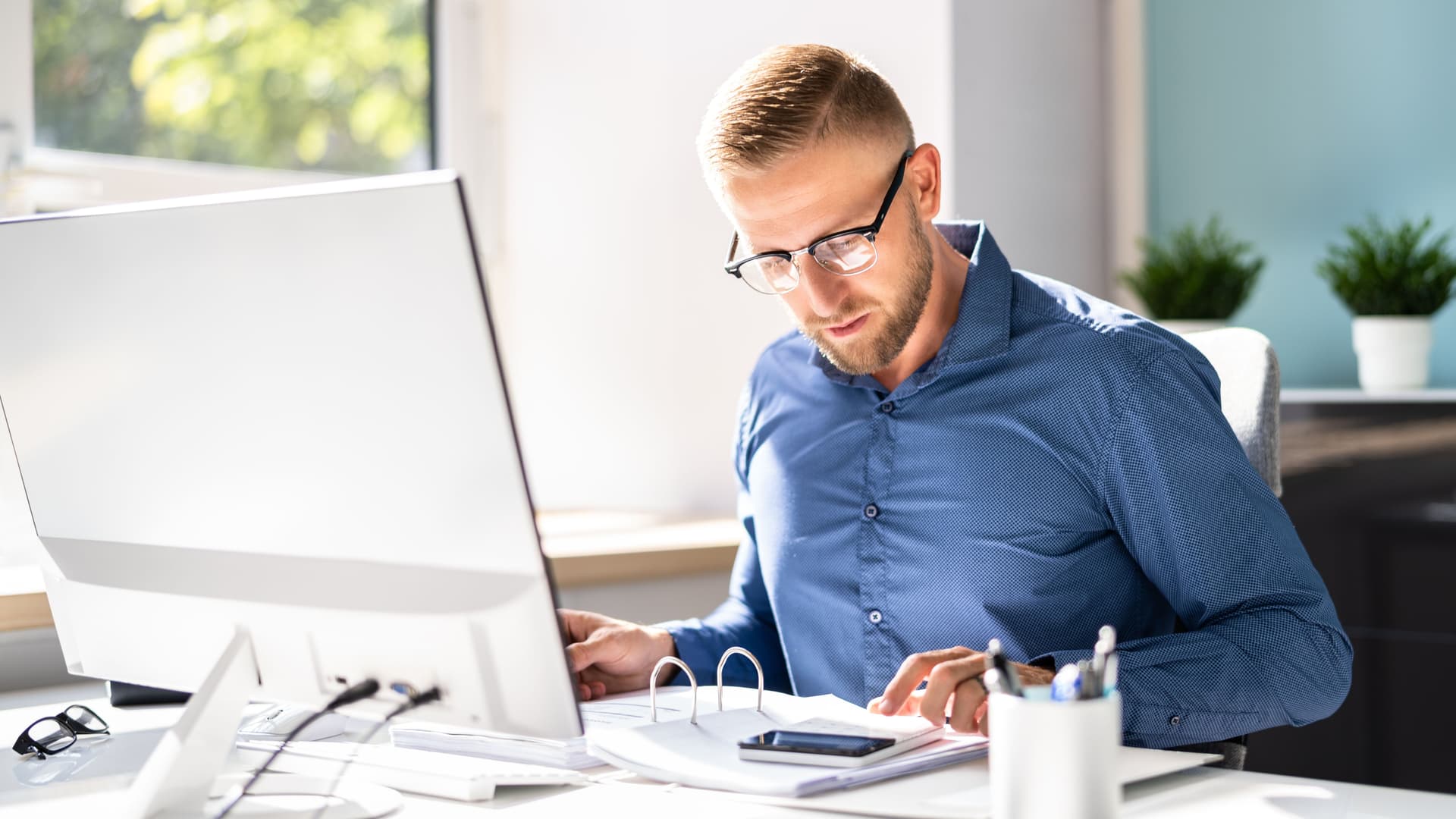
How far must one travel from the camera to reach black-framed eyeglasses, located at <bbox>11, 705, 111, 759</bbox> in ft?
3.68

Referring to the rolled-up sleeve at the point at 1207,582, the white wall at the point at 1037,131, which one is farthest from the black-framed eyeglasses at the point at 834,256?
the white wall at the point at 1037,131

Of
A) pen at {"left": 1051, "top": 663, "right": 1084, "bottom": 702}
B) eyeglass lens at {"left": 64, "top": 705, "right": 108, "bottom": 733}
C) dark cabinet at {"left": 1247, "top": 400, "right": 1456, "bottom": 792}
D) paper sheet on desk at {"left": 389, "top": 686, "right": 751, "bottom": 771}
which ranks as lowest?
dark cabinet at {"left": 1247, "top": 400, "right": 1456, "bottom": 792}

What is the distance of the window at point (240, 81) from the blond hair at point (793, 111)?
1293 mm

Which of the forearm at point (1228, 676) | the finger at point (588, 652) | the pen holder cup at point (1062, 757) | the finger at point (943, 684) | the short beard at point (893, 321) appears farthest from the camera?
the short beard at point (893, 321)

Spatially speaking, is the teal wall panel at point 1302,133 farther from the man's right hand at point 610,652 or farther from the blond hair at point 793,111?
the man's right hand at point 610,652

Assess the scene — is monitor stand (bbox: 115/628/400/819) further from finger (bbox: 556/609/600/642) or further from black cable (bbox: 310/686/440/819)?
finger (bbox: 556/609/600/642)

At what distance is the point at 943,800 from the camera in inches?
34.0

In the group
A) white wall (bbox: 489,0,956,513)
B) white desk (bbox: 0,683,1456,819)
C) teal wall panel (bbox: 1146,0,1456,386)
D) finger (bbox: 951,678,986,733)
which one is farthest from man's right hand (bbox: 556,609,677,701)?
teal wall panel (bbox: 1146,0,1456,386)

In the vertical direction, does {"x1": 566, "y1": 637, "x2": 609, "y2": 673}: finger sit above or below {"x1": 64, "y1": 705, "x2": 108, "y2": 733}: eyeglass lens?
above

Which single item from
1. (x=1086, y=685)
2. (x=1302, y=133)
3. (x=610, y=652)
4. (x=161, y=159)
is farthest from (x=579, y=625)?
(x=1302, y=133)

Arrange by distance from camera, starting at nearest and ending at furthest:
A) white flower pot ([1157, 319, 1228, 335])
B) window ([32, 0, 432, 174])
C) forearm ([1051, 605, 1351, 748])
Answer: forearm ([1051, 605, 1351, 748]), window ([32, 0, 432, 174]), white flower pot ([1157, 319, 1228, 335])

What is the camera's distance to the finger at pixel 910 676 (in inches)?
40.1

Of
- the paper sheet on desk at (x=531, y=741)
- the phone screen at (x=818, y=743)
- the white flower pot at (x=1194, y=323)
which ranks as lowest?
the paper sheet on desk at (x=531, y=741)

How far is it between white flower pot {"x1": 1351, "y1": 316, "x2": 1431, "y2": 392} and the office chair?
940mm
